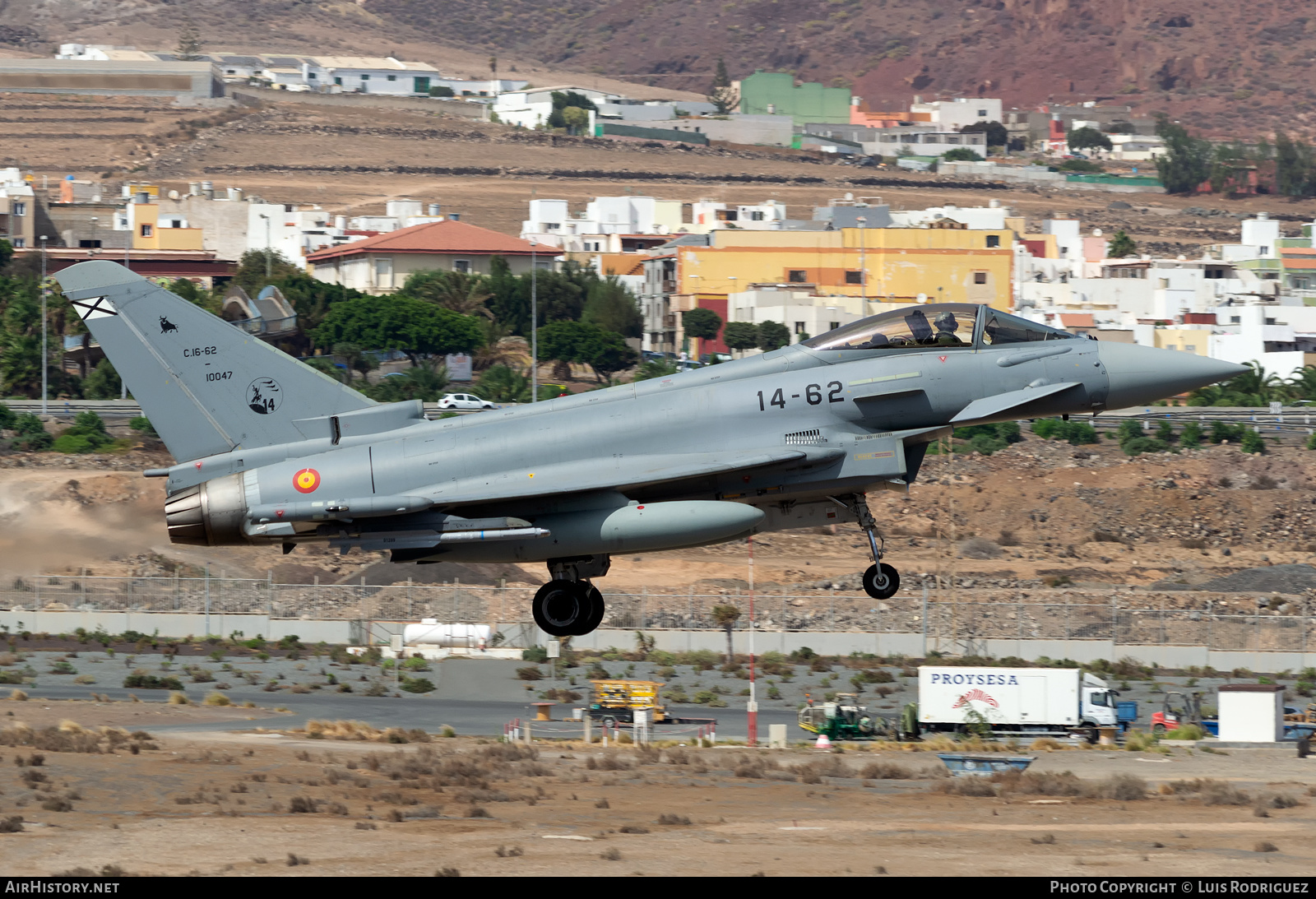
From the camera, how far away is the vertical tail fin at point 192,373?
95.7 ft

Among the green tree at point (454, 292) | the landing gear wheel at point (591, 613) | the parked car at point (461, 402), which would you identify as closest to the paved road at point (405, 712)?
the landing gear wheel at point (591, 613)

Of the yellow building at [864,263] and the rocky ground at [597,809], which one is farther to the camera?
the yellow building at [864,263]


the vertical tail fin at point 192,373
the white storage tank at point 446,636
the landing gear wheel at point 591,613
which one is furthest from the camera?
the white storage tank at point 446,636

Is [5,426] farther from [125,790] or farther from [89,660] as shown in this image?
[125,790]

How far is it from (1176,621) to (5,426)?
62.2 m

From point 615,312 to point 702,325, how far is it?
13385 millimetres

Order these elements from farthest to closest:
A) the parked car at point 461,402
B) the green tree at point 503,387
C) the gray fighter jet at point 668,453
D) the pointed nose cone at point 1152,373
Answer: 1. the green tree at point 503,387
2. the parked car at point 461,402
3. the pointed nose cone at point 1152,373
4. the gray fighter jet at point 668,453

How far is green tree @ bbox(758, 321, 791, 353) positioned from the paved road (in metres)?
70.3

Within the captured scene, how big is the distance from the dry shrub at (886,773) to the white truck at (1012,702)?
7260 millimetres

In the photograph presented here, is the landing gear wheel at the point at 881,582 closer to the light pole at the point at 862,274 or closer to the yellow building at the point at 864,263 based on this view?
the yellow building at the point at 864,263

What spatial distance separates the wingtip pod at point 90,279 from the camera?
96.0ft

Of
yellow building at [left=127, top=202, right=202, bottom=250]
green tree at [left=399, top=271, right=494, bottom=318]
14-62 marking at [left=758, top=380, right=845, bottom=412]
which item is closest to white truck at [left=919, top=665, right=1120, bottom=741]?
14-62 marking at [left=758, top=380, right=845, bottom=412]

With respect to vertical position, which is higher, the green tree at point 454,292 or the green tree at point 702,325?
the green tree at point 454,292

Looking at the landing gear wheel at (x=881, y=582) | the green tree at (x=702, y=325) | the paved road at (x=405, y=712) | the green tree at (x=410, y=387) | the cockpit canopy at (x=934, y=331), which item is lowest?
the paved road at (x=405, y=712)
